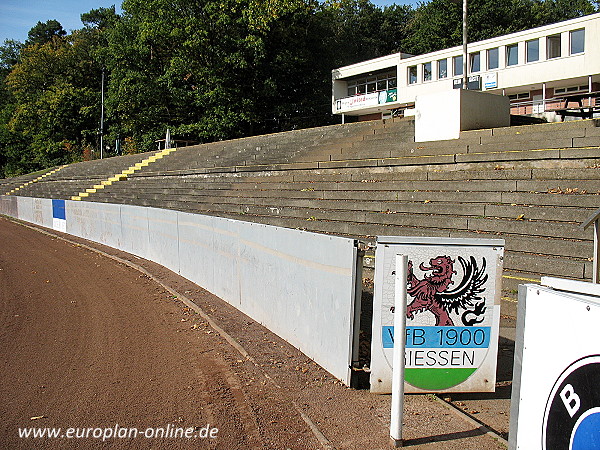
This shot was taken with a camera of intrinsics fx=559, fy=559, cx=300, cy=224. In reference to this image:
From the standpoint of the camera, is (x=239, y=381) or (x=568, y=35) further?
(x=568, y=35)

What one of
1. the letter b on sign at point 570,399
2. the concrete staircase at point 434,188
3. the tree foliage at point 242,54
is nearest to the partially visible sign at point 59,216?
the concrete staircase at point 434,188

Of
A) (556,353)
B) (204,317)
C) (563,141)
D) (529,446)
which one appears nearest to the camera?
(556,353)

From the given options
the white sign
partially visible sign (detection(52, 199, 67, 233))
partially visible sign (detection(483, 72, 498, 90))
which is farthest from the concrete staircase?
the white sign

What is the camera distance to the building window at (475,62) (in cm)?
3884

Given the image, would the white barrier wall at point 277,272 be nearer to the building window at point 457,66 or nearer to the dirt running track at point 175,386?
the dirt running track at point 175,386

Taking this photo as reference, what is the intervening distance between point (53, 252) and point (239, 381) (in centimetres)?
1368

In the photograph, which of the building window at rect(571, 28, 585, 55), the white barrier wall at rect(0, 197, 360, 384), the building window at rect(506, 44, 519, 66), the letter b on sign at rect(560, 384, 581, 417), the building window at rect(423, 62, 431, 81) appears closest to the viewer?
the letter b on sign at rect(560, 384, 581, 417)

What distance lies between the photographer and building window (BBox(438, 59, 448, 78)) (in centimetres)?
4000

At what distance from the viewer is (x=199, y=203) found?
20.9m

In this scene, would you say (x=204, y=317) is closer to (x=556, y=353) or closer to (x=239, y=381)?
(x=239, y=381)

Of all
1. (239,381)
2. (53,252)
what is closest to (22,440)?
(239,381)

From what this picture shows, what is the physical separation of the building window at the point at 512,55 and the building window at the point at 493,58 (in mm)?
805

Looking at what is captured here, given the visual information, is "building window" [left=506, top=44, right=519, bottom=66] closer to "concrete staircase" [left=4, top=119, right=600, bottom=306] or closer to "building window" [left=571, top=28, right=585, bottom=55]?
"building window" [left=571, top=28, right=585, bottom=55]

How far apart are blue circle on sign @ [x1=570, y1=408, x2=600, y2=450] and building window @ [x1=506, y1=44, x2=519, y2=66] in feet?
125
